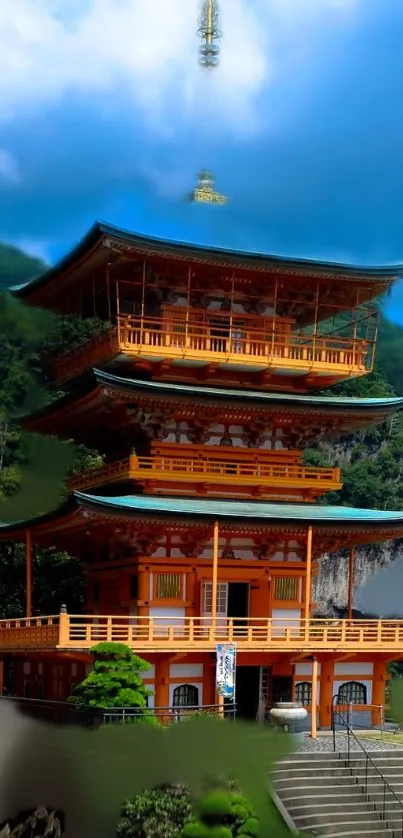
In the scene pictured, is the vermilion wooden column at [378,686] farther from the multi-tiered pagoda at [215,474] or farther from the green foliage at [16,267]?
the green foliage at [16,267]

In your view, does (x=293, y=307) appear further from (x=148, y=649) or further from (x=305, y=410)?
(x=148, y=649)

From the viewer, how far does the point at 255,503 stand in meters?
32.9

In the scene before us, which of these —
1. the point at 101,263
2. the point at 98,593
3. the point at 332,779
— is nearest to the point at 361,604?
the point at 98,593

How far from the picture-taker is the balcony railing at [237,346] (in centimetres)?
3198

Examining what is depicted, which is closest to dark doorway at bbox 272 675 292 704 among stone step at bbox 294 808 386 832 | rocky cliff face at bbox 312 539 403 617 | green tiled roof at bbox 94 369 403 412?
green tiled roof at bbox 94 369 403 412

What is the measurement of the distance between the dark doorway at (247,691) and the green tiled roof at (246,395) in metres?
6.59

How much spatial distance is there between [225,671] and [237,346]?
9264 millimetres

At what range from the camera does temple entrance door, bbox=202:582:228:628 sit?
1252 inches

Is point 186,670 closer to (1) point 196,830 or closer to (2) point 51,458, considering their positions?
(1) point 196,830

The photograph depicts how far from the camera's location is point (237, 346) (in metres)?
33.4

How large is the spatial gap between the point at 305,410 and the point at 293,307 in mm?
3431

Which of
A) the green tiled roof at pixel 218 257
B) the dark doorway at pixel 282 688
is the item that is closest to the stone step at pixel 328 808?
the dark doorway at pixel 282 688

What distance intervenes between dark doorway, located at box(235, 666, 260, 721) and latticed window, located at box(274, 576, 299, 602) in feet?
7.31

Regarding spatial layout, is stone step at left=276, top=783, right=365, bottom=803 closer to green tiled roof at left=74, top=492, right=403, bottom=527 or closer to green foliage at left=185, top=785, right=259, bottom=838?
green foliage at left=185, top=785, right=259, bottom=838
